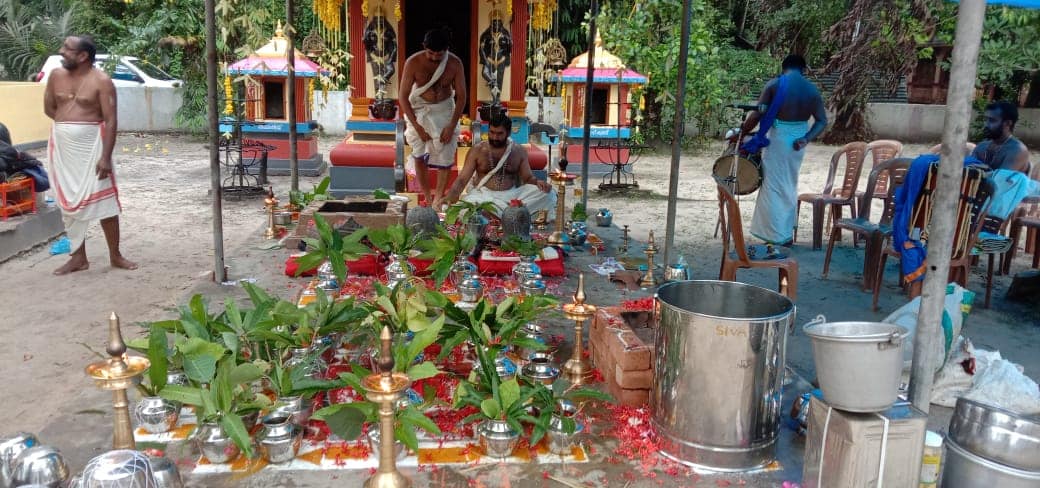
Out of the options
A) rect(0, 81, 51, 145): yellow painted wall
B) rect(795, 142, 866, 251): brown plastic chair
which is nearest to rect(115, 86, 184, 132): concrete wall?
rect(0, 81, 51, 145): yellow painted wall

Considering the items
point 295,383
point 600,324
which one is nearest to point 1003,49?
point 600,324

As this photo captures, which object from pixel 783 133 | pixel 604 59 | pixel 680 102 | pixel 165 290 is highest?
pixel 604 59

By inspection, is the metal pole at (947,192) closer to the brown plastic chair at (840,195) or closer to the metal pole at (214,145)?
the metal pole at (214,145)

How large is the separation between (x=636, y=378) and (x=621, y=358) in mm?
120

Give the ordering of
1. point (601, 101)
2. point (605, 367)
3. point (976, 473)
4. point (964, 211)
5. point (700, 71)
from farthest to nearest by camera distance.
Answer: point (700, 71) < point (601, 101) < point (964, 211) < point (605, 367) < point (976, 473)

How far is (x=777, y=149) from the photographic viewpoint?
751cm

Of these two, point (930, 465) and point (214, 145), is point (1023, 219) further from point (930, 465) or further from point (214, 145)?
point (214, 145)

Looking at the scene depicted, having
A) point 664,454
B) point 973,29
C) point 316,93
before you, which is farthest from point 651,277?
point 316,93

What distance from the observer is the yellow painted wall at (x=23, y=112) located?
13.8 meters

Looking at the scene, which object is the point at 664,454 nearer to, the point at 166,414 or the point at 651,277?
the point at 166,414

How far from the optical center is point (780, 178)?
24.6ft

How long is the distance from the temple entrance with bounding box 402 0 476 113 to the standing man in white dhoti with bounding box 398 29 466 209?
85.3 inches

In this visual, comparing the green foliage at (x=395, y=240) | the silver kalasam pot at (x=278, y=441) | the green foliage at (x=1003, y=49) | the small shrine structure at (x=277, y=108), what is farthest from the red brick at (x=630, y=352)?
the green foliage at (x=1003, y=49)

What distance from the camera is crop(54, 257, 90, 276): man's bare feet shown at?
6.25m
